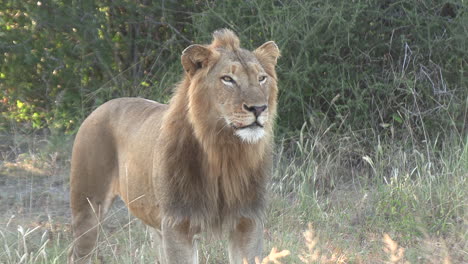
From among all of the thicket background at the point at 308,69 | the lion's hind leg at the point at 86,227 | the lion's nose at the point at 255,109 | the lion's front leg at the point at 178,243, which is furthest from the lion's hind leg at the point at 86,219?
the thicket background at the point at 308,69

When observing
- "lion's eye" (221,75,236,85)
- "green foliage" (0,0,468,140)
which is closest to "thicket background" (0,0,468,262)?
"green foliage" (0,0,468,140)

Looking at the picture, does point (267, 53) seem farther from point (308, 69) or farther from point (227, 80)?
point (308, 69)

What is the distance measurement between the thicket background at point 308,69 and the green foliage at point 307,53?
0.04 ft

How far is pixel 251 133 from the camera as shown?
337 cm

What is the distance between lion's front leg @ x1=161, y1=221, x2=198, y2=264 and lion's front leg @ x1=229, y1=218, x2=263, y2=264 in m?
0.22

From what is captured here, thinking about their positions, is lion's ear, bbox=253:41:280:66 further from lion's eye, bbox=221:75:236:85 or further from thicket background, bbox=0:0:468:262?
thicket background, bbox=0:0:468:262

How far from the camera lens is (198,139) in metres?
3.63

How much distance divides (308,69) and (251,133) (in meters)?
3.14

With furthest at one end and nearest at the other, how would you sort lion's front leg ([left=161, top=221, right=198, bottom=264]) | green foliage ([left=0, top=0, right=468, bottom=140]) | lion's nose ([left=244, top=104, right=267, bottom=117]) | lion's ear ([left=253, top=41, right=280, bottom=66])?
1. green foliage ([left=0, top=0, right=468, bottom=140])
2. lion's ear ([left=253, top=41, right=280, bottom=66])
3. lion's front leg ([left=161, top=221, right=198, bottom=264])
4. lion's nose ([left=244, top=104, right=267, bottom=117])

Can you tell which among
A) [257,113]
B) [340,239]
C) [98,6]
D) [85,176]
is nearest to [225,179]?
[257,113]

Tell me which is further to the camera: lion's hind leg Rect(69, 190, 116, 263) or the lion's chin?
lion's hind leg Rect(69, 190, 116, 263)

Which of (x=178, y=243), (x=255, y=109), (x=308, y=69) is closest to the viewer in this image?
(x=255, y=109)

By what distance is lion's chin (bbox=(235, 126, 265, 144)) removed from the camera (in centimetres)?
337

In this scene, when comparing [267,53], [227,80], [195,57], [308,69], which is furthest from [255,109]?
[308,69]
